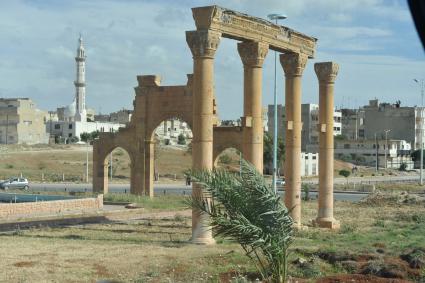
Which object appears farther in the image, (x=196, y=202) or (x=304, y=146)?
(x=304, y=146)

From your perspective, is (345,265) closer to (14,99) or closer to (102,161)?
(102,161)

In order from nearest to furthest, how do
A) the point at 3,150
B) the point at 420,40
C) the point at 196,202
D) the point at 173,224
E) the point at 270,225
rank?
the point at 420,40 → the point at 270,225 → the point at 196,202 → the point at 173,224 → the point at 3,150

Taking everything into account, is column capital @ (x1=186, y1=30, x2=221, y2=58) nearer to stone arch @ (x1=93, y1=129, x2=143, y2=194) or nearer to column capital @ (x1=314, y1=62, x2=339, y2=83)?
column capital @ (x1=314, y1=62, x2=339, y2=83)

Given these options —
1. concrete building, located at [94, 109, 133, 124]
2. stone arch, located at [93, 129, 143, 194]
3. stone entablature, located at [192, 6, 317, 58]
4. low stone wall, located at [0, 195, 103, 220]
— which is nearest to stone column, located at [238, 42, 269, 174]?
stone entablature, located at [192, 6, 317, 58]

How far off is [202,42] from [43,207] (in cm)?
1312

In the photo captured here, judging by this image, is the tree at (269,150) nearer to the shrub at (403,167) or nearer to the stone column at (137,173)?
the shrub at (403,167)

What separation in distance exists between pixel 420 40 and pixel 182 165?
81228mm

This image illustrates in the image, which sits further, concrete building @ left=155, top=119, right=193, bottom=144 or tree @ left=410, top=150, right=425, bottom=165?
concrete building @ left=155, top=119, right=193, bottom=144

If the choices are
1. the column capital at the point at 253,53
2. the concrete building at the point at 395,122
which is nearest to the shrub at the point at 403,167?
the concrete building at the point at 395,122

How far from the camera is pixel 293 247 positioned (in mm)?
20438

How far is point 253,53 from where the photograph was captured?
24.1m

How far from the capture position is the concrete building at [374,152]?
11356cm

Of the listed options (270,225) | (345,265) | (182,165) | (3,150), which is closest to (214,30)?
(345,265)

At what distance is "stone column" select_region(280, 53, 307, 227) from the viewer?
27.5 m
